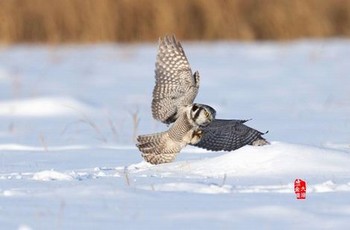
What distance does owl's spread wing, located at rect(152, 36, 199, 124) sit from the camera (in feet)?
15.6

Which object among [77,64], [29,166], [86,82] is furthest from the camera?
[77,64]

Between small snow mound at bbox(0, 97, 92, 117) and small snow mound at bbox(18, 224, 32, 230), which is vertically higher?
small snow mound at bbox(0, 97, 92, 117)

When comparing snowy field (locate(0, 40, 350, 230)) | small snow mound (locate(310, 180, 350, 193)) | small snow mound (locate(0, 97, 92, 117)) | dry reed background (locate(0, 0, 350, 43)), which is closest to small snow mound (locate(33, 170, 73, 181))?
snowy field (locate(0, 40, 350, 230))

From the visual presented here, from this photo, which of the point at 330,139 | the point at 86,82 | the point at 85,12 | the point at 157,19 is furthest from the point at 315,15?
the point at 330,139

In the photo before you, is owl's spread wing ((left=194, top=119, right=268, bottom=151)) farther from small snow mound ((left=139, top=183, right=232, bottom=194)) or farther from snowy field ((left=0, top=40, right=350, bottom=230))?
small snow mound ((left=139, top=183, right=232, bottom=194))

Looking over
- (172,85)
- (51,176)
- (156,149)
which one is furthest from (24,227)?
(172,85)

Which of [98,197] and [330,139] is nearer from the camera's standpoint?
[98,197]

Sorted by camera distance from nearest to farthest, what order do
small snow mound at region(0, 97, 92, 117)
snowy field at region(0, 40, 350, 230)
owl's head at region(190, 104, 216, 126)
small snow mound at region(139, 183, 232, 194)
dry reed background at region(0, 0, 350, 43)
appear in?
snowy field at region(0, 40, 350, 230) < small snow mound at region(139, 183, 232, 194) < owl's head at region(190, 104, 216, 126) < small snow mound at region(0, 97, 92, 117) < dry reed background at region(0, 0, 350, 43)

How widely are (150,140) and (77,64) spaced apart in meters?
7.43

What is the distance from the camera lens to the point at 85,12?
43.6ft

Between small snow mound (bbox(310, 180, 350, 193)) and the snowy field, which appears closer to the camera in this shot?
the snowy field

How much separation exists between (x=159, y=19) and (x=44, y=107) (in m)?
5.57

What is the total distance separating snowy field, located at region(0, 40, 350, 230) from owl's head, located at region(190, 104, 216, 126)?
0.18 metres

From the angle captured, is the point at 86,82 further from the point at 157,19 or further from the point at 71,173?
the point at 71,173
